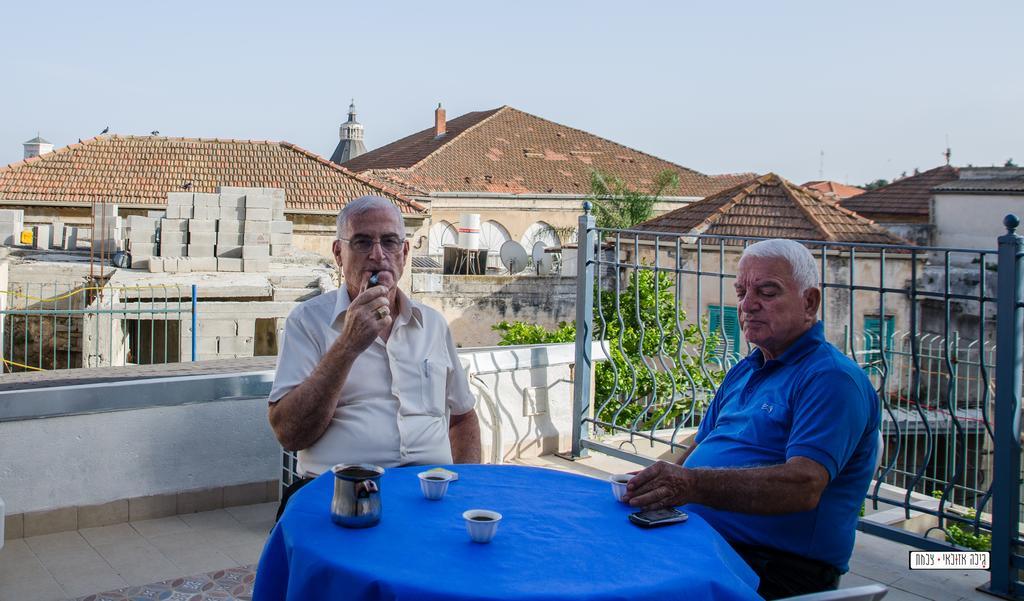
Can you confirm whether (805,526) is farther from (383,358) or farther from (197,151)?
(197,151)

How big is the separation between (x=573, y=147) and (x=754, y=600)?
4037 centimetres

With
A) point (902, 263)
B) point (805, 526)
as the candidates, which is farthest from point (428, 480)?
point (902, 263)

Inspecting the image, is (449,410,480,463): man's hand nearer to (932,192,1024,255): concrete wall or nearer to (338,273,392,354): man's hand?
(338,273,392,354): man's hand

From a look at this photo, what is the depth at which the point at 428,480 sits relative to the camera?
2307mm

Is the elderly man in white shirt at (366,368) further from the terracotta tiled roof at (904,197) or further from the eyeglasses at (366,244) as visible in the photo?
the terracotta tiled roof at (904,197)

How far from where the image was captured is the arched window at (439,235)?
116 feet

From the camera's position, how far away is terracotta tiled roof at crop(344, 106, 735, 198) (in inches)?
1455

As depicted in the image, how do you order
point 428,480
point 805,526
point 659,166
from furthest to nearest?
point 659,166
point 805,526
point 428,480

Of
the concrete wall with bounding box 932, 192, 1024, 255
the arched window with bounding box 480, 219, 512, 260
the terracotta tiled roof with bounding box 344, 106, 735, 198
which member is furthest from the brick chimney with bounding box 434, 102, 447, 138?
the concrete wall with bounding box 932, 192, 1024, 255

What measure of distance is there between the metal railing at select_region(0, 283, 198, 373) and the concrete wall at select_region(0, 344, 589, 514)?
19.8 feet

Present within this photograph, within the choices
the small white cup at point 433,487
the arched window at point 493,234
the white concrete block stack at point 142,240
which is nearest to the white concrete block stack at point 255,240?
the white concrete block stack at point 142,240

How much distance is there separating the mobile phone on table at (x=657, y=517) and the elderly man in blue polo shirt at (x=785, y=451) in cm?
7

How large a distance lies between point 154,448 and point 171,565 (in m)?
0.69

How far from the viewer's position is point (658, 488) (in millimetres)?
2334
